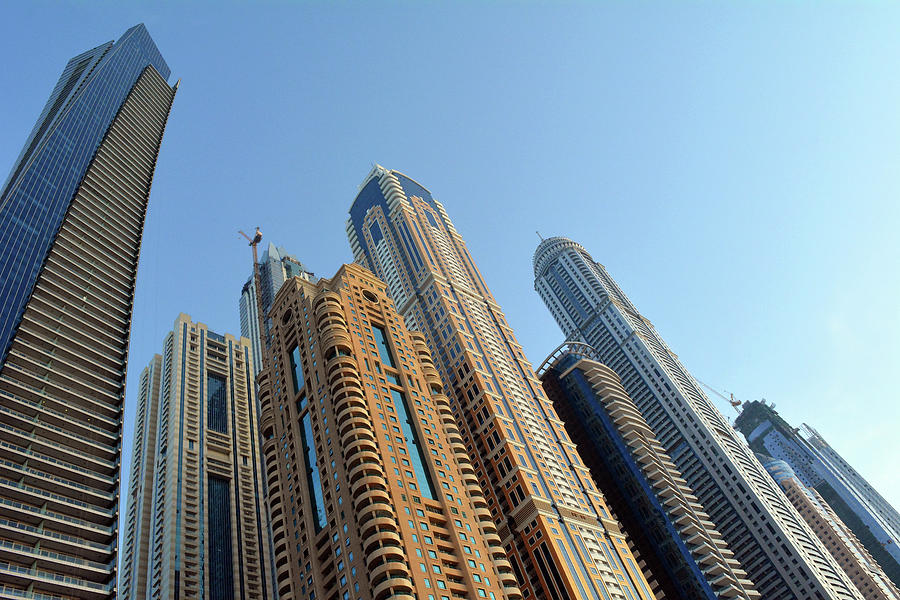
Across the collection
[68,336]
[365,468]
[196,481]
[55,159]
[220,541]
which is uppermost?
[55,159]

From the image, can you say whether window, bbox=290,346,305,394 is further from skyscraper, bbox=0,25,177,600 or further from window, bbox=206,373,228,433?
window, bbox=206,373,228,433

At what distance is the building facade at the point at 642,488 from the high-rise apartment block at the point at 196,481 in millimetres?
72743

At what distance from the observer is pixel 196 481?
472ft

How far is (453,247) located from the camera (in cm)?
17225

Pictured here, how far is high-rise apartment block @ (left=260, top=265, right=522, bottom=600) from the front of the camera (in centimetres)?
8131

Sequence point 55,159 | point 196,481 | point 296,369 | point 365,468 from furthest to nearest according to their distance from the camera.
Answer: point 196,481 → point 55,159 → point 296,369 → point 365,468

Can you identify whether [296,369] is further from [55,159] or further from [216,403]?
[216,403]

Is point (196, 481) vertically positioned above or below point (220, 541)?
above

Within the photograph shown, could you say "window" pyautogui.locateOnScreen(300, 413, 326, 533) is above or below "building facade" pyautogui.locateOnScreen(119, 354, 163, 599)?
below

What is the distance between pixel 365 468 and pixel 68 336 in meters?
49.2

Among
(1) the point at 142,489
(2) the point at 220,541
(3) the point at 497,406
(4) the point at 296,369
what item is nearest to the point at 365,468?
(4) the point at 296,369

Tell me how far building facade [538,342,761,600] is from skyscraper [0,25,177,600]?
284 ft

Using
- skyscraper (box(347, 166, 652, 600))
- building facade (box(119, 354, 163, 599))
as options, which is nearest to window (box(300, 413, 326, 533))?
skyscraper (box(347, 166, 652, 600))

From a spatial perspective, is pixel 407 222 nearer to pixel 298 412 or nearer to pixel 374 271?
pixel 374 271
